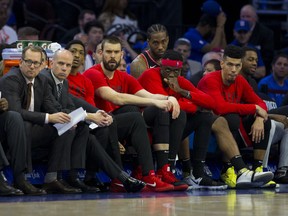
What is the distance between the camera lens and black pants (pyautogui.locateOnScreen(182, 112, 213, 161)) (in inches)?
476

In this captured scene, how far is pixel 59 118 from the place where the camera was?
1102 cm

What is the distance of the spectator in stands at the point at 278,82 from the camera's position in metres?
14.8

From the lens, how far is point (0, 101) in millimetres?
10805

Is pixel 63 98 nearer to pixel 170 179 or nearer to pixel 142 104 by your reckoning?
pixel 142 104

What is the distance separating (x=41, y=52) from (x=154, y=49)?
182 centimetres

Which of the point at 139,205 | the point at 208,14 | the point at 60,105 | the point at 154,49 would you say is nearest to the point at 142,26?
the point at 208,14

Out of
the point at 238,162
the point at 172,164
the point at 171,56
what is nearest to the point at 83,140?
the point at 172,164

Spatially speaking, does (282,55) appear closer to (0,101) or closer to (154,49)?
(154,49)

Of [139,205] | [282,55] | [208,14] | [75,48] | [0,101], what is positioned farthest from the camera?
[208,14]

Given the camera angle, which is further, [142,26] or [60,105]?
[142,26]

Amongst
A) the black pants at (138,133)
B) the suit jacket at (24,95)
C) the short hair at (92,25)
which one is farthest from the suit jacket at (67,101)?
the short hair at (92,25)

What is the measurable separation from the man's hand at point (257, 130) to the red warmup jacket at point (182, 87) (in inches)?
23.3

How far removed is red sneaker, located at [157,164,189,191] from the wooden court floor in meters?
0.12

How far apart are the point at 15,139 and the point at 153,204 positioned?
155 cm
